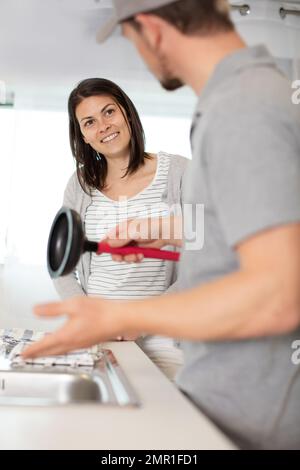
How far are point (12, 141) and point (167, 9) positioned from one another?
9.41 feet

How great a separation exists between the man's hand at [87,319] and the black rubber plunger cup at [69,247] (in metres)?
0.29

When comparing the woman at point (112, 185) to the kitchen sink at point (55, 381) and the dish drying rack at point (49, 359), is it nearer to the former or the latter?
the dish drying rack at point (49, 359)

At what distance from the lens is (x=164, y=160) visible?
2029mm

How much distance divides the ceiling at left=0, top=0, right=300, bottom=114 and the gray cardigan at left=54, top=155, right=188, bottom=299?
5.39 feet

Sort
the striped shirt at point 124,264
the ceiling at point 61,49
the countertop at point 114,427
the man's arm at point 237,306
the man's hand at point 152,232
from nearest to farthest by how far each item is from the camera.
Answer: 1. the man's arm at point 237,306
2. the countertop at point 114,427
3. the man's hand at point 152,232
4. the striped shirt at point 124,264
5. the ceiling at point 61,49

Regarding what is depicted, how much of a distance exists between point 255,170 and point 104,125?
143 cm

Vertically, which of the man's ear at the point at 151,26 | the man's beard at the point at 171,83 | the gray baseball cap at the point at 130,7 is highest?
the gray baseball cap at the point at 130,7

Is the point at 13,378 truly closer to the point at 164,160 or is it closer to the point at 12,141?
the point at 164,160

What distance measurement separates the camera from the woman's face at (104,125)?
202cm

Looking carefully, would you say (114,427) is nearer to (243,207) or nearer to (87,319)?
(87,319)

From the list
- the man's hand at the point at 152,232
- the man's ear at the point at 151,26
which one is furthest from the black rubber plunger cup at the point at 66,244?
the man's ear at the point at 151,26

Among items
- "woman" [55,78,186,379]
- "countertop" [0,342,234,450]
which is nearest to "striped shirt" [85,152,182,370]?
"woman" [55,78,186,379]

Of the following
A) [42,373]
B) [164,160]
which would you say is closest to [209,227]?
[42,373]

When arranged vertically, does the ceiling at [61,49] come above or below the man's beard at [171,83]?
above
